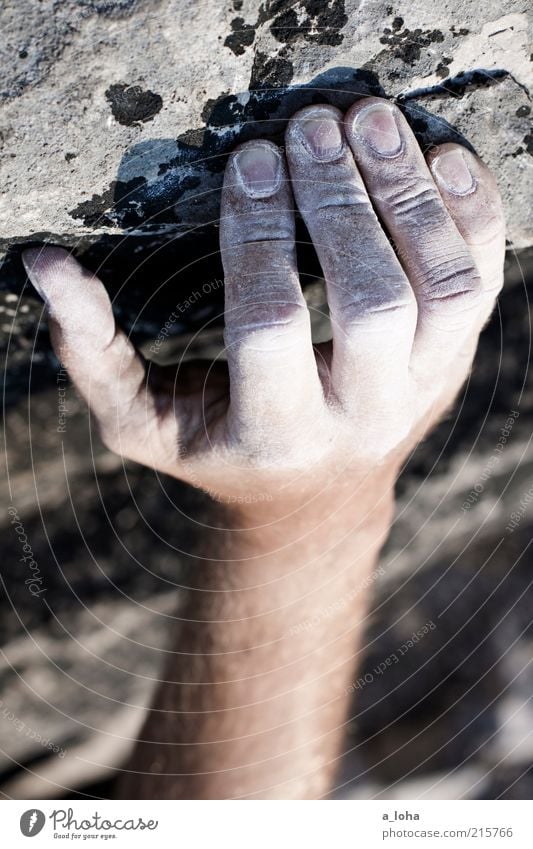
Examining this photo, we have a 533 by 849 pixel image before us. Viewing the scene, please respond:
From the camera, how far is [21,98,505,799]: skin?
21.3 inches

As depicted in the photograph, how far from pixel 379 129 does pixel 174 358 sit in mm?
415

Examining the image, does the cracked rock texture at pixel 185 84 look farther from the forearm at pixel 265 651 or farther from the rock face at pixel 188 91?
the forearm at pixel 265 651

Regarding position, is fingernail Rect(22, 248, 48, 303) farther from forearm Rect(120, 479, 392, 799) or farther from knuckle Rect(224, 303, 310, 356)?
forearm Rect(120, 479, 392, 799)

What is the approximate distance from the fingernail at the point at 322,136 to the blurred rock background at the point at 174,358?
27 millimetres

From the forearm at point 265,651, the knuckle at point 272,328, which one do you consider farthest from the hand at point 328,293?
the forearm at point 265,651

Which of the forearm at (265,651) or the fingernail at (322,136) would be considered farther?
the forearm at (265,651)

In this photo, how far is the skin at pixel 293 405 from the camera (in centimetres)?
54

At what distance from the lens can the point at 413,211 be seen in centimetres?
56

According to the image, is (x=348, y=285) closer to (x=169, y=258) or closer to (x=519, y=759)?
(x=169, y=258)

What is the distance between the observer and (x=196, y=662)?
0.91 meters

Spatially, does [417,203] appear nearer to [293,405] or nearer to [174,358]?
[293,405]
